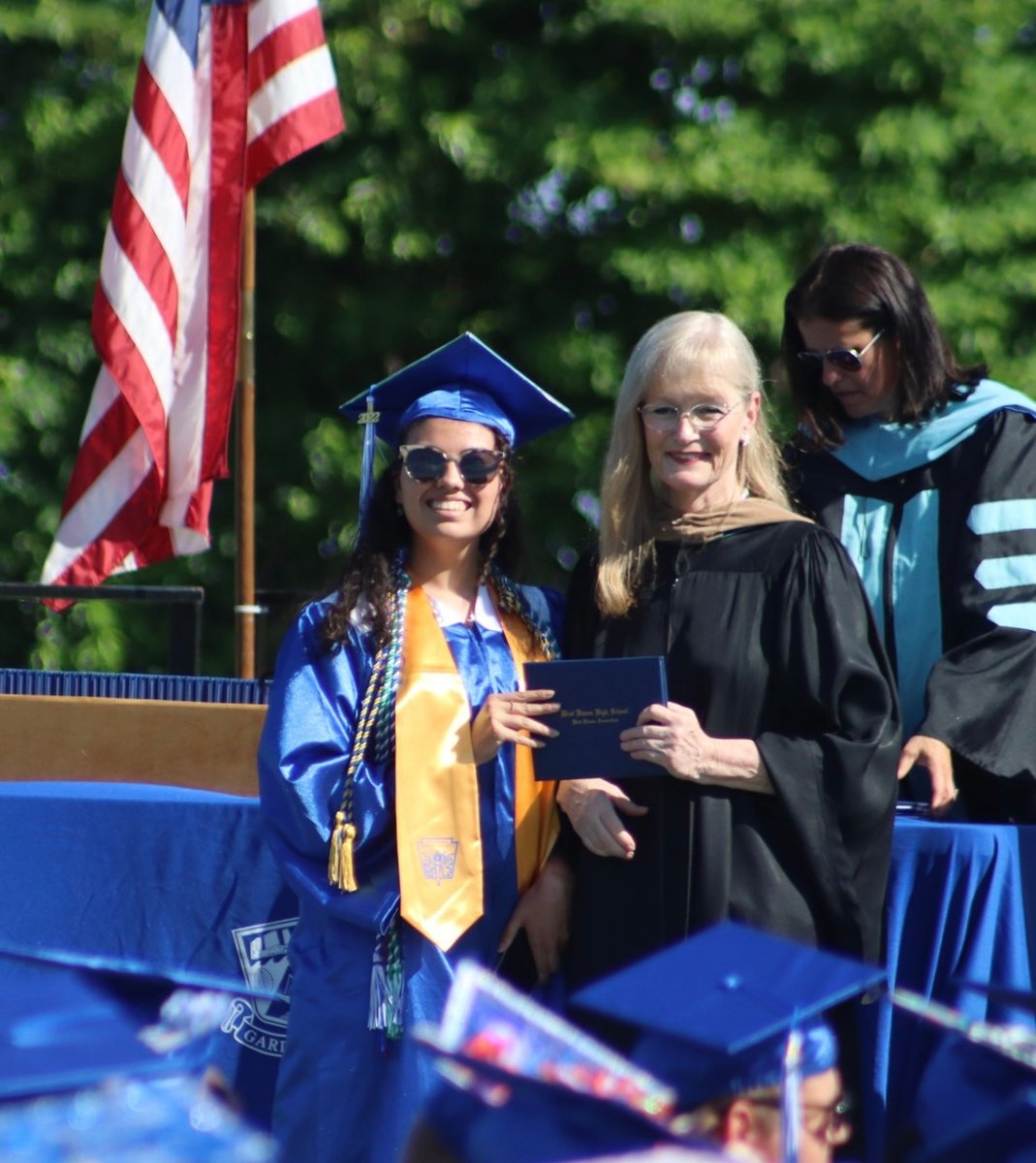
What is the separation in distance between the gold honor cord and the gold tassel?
94 millimetres

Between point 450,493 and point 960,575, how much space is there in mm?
1062

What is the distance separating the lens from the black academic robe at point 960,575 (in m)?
3.21

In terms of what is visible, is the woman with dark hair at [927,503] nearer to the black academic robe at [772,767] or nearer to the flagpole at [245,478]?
the black academic robe at [772,767]

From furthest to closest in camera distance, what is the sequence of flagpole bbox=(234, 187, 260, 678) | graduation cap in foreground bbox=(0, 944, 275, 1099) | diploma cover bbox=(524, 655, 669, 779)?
flagpole bbox=(234, 187, 260, 678)
diploma cover bbox=(524, 655, 669, 779)
graduation cap in foreground bbox=(0, 944, 275, 1099)

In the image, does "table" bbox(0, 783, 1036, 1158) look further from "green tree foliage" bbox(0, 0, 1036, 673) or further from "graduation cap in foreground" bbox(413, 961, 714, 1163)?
"green tree foliage" bbox(0, 0, 1036, 673)

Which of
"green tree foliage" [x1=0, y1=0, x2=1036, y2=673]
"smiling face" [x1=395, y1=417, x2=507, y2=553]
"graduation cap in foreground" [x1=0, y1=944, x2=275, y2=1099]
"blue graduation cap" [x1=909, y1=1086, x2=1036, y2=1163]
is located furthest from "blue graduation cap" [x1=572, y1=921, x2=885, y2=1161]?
"green tree foliage" [x1=0, y1=0, x2=1036, y2=673]

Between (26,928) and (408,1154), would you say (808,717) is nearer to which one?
(408,1154)

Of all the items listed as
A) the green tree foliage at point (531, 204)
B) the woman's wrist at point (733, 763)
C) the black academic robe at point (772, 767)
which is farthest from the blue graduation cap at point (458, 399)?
the green tree foliage at point (531, 204)

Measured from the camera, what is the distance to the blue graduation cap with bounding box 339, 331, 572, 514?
3289 millimetres

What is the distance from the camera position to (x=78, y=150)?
25.0 feet

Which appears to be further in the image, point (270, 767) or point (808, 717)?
point (270, 767)

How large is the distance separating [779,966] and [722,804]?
107 centimetres

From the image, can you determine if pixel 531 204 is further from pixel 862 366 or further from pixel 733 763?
pixel 733 763

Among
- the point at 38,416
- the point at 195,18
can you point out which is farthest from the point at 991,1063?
the point at 38,416
